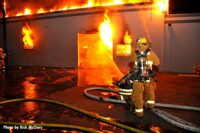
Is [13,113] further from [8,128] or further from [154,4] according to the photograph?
[154,4]

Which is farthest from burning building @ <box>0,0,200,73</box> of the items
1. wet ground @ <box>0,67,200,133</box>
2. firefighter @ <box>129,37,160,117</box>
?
firefighter @ <box>129,37,160,117</box>

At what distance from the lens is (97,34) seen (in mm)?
17094

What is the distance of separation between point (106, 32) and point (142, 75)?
10.7 metres

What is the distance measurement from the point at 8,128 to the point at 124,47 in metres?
11.3

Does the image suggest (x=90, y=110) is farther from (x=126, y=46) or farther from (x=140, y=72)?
(x=126, y=46)

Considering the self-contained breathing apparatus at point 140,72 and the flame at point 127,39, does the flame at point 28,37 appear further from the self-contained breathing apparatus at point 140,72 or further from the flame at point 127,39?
the self-contained breathing apparatus at point 140,72

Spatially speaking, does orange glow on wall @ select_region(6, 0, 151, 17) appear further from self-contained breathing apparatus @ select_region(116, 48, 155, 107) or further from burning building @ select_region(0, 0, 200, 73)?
self-contained breathing apparatus @ select_region(116, 48, 155, 107)

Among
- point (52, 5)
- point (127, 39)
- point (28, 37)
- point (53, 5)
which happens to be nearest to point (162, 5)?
point (127, 39)

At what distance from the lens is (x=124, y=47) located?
15.6 meters

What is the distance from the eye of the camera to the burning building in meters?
14.6

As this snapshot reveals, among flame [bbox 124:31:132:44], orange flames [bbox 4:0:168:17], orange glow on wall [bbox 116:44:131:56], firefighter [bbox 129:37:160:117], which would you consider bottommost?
firefighter [bbox 129:37:160:117]

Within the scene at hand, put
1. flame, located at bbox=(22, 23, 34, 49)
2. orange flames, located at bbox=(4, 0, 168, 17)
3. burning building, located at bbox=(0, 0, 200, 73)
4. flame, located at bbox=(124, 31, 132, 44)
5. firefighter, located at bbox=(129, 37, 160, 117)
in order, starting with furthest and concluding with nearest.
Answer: flame, located at bbox=(22, 23, 34, 49) < orange flames, located at bbox=(4, 0, 168, 17) < flame, located at bbox=(124, 31, 132, 44) < burning building, located at bbox=(0, 0, 200, 73) < firefighter, located at bbox=(129, 37, 160, 117)

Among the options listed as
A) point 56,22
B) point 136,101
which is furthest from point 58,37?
point 136,101

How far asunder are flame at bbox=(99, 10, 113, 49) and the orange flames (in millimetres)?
1359
